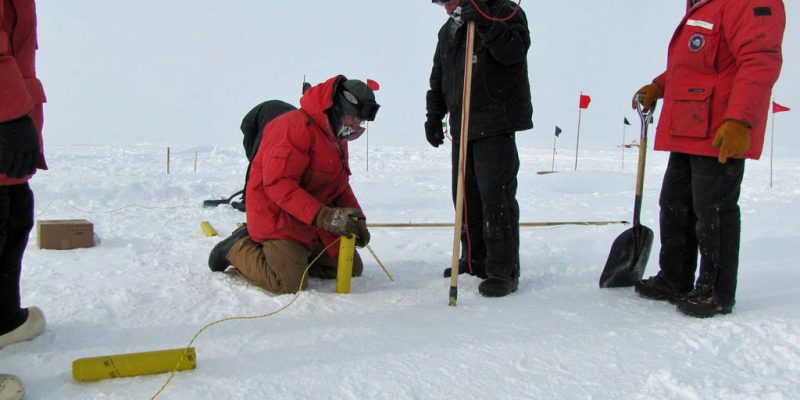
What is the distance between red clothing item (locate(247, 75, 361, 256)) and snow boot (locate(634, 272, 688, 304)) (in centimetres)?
169

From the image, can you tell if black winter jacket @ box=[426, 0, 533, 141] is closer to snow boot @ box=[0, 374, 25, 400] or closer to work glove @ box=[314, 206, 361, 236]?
work glove @ box=[314, 206, 361, 236]

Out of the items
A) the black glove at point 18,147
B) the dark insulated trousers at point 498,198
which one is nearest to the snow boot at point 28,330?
the black glove at point 18,147

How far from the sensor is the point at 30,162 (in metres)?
1.88

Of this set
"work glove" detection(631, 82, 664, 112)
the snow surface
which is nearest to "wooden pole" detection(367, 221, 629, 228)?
the snow surface

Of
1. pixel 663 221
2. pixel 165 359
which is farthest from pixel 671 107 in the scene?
pixel 165 359

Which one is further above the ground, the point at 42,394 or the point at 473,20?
the point at 473,20

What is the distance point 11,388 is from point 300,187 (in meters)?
1.58

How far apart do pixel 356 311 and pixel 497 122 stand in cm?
125

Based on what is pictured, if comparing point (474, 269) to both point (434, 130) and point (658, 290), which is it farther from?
point (658, 290)

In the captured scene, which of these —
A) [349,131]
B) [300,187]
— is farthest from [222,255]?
[349,131]

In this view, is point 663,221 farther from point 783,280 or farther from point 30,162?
point 30,162

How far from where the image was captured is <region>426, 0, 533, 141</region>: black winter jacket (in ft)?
9.81

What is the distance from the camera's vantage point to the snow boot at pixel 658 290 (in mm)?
2961

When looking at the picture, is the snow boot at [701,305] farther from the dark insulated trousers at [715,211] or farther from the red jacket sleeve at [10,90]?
the red jacket sleeve at [10,90]
